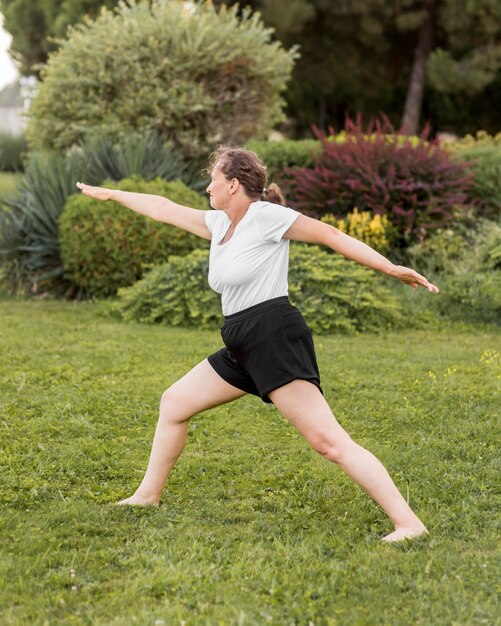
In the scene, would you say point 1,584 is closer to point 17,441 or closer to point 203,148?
point 17,441

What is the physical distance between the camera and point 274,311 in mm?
3719

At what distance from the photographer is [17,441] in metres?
→ 5.13

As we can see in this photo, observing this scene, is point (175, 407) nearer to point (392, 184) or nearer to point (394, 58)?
point (392, 184)

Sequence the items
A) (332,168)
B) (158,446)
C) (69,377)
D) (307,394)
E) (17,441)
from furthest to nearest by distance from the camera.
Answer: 1. (332,168)
2. (69,377)
3. (17,441)
4. (158,446)
5. (307,394)

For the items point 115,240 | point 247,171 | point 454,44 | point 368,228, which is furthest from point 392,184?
point 454,44

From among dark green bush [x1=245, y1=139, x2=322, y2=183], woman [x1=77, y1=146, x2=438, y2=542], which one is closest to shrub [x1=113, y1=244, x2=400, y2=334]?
dark green bush [x1=245, y1=139, x2=322, y2=183]

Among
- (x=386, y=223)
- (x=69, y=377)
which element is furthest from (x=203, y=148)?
(x=69, y=377)

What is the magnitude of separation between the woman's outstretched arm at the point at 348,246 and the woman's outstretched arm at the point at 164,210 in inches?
21.6

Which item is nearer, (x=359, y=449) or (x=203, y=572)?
(x=203, y=572)

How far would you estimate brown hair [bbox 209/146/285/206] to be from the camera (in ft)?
12.7

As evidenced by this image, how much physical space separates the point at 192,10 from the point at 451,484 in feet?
36.3

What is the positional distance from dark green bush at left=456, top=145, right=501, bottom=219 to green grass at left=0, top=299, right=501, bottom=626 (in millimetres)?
4251

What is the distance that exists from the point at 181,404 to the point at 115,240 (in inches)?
240

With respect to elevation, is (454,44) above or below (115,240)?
above
